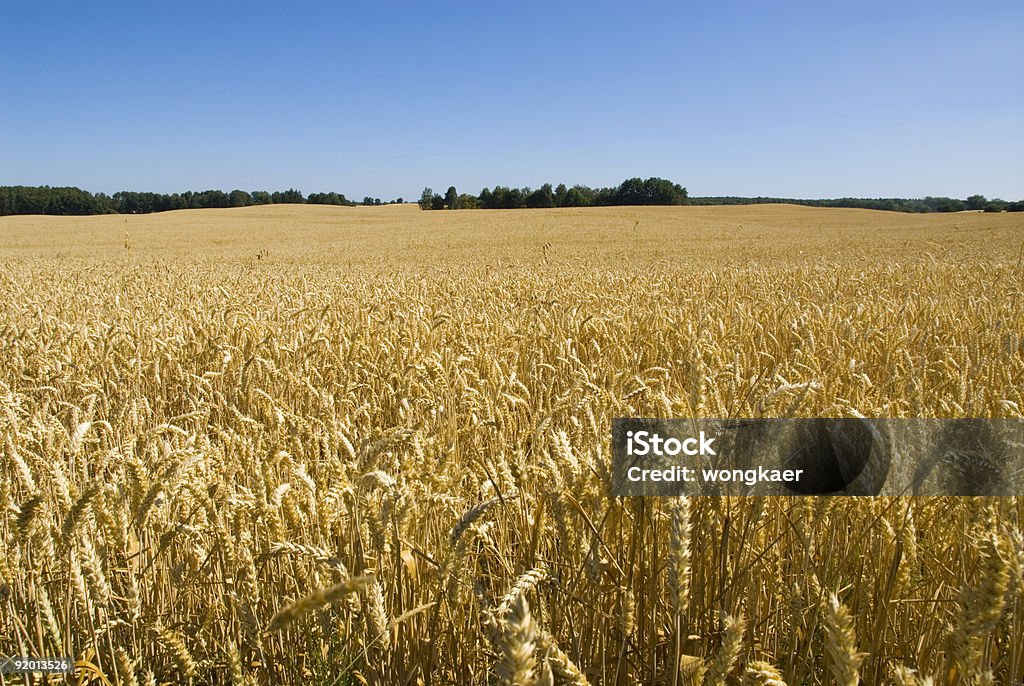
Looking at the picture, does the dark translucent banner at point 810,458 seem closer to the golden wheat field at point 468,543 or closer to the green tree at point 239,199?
the golden wheat field at point 468,543

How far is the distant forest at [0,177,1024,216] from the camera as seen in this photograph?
2741 inches

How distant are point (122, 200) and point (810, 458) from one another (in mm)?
92502

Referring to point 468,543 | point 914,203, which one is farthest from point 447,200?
point 468,543

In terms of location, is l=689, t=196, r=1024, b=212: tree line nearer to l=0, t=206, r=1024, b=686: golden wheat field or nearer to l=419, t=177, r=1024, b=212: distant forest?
l=419, t=177, r=1024, b=212: distant forest

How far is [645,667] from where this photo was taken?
4.70 feet

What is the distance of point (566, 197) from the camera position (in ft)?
238

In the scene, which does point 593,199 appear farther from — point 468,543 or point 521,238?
point 468,543

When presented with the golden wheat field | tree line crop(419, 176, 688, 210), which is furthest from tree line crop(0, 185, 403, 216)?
the golden wheat field

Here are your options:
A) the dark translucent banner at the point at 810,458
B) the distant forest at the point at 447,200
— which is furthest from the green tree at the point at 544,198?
the dark translucent banner at the point at 810,458

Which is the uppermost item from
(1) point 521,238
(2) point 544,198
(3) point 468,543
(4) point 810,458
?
(2) point 544,198

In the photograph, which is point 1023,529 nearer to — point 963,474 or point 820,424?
point 963,474

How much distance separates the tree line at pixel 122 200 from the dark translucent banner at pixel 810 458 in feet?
258

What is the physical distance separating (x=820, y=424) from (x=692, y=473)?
19.2 inches

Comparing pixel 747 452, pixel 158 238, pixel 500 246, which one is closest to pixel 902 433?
pixel 747 452
